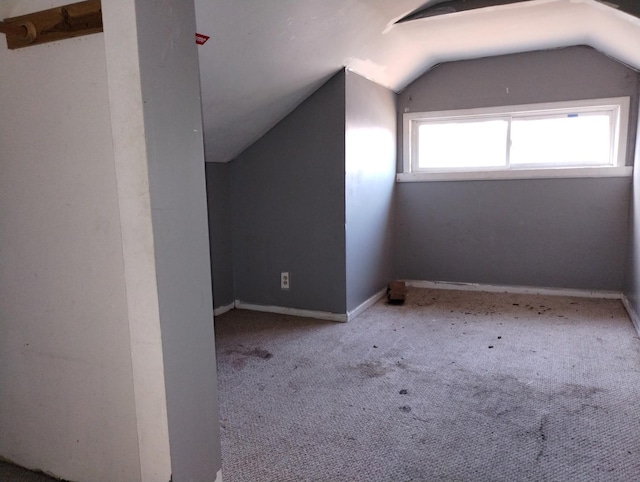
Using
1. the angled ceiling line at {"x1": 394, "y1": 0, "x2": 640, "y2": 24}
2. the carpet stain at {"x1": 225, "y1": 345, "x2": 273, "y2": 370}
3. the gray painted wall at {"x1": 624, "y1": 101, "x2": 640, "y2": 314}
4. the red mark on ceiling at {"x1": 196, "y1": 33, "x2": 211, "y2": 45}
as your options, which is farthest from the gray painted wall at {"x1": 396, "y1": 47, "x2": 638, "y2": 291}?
the red mark on ceiling at {"x1": 196, "y1": 33, "x2": 211, "y2": 45}

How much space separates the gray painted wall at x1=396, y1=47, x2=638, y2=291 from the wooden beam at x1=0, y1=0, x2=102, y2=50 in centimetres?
316

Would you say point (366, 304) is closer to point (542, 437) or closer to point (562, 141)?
point (542, 437)

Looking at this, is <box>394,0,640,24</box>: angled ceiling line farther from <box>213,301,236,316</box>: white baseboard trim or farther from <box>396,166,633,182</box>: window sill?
<box>213,301,236,316</box>: white baseboard trim

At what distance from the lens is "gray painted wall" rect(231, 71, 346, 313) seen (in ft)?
10.1

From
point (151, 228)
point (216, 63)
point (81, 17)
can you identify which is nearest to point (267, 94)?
point (216, 63)

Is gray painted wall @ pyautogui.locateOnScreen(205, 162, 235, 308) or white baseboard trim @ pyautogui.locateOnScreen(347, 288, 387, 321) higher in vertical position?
gray painted wall @ pyautogui.locateOnScreen(205, 162, 235, 308)

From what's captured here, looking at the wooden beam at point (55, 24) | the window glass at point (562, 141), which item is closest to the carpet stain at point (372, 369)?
the wooden beam at point (55, 24)

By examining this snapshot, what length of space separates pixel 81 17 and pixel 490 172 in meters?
3.30

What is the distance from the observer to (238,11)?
74.7 inches

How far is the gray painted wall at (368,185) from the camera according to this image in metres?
3.14

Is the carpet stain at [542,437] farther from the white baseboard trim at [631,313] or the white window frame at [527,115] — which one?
the white window frame at [527,115]

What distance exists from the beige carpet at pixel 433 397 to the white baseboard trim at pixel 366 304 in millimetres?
77

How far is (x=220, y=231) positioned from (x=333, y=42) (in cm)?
156

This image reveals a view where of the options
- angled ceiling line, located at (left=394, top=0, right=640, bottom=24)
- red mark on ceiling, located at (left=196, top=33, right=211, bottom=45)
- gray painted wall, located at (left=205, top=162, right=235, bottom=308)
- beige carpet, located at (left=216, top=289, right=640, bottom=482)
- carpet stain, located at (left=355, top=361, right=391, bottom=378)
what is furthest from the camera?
gray painted wall, located at (left=205, top=162, right=235, bottom=308)
